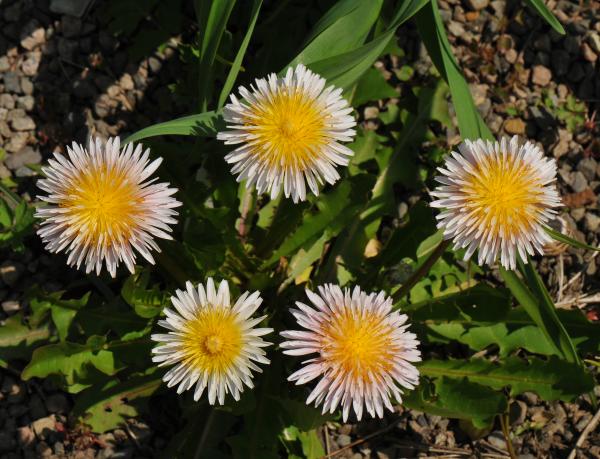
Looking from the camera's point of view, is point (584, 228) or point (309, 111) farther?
point (584, 228)

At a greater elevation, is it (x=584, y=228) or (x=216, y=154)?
(x=216, y=154)

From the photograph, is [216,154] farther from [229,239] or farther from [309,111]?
[309,111]

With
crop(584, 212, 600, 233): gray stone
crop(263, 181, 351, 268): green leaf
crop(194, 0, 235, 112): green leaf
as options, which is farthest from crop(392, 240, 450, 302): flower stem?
crop(584, 212, 600, 233): gray stone

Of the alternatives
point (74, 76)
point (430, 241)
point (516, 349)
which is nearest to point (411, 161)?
point (430, 241)

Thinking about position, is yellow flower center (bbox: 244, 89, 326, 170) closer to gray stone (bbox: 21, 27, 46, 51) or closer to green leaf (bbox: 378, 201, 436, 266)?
green leaf (bbox: 378, 201, 436, 266)

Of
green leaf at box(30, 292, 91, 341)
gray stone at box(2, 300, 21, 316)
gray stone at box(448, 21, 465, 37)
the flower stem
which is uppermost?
gray stone at box(448, 21, 465, 37)

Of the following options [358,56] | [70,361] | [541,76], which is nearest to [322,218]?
[358,56]

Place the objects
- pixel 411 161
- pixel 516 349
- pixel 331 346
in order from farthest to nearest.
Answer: pixel 411 161 < pixel 516 349 < pixel 331 346

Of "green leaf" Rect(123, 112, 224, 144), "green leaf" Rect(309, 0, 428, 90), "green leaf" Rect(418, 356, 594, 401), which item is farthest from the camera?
"green leaf" Rect(418, 356, 594, 401)
